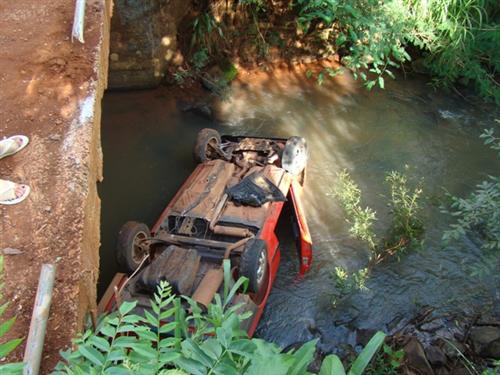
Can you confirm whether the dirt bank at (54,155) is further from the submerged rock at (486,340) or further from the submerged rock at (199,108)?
the submerged rock at (486,340)

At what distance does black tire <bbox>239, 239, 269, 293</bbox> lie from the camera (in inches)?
194

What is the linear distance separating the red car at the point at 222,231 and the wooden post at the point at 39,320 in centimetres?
143

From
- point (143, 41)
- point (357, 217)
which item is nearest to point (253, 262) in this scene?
point (357, 217)

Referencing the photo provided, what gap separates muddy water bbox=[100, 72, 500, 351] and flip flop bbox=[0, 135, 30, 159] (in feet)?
8.50

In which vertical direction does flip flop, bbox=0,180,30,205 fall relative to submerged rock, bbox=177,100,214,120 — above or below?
above

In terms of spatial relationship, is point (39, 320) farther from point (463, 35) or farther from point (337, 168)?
point (463, 35)

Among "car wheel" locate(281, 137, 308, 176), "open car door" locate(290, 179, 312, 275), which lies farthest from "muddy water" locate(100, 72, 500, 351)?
"car wheel" locate(281, 137, 308, 176)

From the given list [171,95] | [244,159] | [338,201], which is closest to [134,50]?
[171,95]

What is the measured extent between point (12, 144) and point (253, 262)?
2651mm

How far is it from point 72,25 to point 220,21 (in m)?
4.81

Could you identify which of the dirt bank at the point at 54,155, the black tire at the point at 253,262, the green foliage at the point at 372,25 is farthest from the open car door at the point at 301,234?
the dirt bank at the point at 54,155

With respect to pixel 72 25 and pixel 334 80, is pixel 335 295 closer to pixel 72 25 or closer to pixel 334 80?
pixel 72 25

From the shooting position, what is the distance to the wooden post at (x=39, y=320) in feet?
9.83

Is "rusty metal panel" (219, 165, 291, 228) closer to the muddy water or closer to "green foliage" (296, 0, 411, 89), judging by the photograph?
the muddy water
